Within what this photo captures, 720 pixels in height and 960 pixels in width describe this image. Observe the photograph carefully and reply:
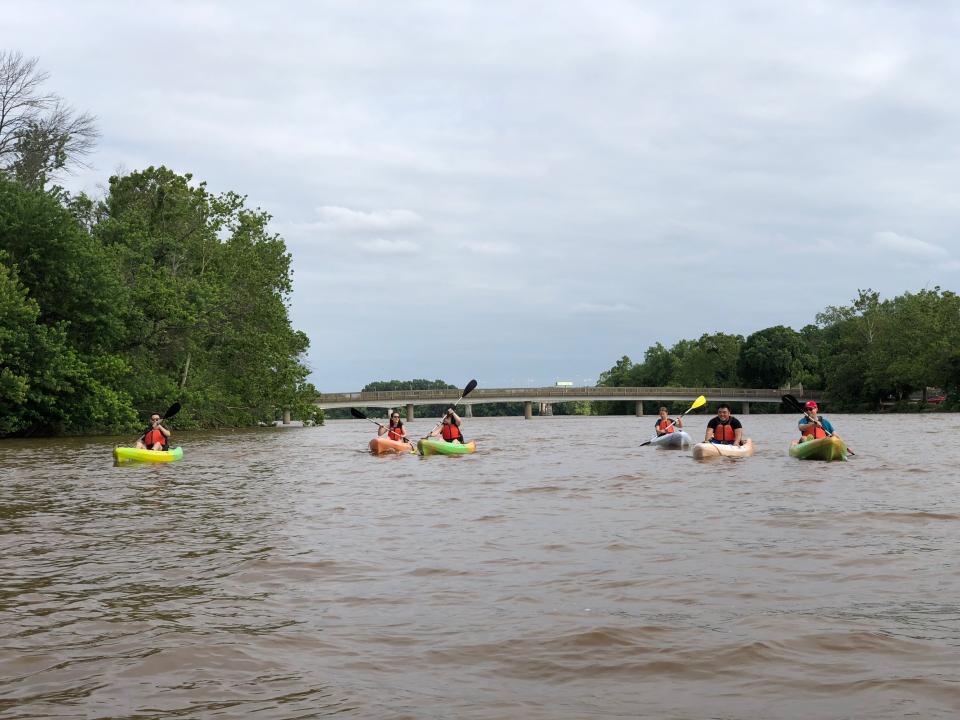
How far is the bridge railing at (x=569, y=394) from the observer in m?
100

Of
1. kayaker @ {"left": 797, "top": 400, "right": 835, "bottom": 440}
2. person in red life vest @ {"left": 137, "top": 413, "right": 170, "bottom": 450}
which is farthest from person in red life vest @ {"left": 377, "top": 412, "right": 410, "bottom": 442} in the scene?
kayaker @ {"left": 797, "top": 400, "right": 835, "bottom": 440}

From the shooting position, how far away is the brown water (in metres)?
5.11

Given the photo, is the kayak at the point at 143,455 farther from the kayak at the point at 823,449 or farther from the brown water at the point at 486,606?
the kayak at the point at 823,449

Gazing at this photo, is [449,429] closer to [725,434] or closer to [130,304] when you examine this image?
[725,434]

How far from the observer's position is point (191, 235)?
159 ft

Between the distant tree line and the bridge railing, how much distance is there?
44.5 m

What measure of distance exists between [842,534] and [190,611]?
7.07 m

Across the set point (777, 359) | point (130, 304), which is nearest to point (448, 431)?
point (130, 304)

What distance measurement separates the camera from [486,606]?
723 centimetres

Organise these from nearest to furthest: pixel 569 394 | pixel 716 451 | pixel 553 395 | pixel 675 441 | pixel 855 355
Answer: pixel 716 451, pixel 675 441, pixel 855 355, pixel 553 395, pixel 569 394

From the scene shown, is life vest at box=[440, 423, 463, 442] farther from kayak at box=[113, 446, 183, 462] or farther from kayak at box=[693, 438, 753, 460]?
kayak at box=[693, 438, 753, 460]

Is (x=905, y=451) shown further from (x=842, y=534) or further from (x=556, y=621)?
(x=556, y=621)

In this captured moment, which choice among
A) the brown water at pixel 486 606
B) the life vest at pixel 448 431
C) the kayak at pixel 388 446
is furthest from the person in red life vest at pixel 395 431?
the brown water at pixel 486 606

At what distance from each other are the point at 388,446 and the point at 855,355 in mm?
81902
